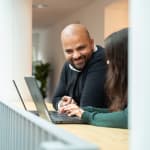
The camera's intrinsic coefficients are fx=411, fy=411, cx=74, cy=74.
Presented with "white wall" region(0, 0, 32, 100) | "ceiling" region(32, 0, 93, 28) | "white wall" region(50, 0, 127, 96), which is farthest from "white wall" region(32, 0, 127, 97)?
"white wall" region(0, 0, 32, 100)

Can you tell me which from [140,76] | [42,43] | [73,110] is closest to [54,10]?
[42,43]

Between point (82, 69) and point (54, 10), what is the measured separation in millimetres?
6205

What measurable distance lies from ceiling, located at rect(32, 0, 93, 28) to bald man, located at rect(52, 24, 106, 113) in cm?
491

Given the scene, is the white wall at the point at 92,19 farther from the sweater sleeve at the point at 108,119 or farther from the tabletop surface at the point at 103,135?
the tabletop surface at the point at 103,135

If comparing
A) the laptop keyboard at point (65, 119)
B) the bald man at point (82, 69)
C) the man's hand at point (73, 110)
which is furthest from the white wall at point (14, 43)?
the laptop keyboard at point (65, 119)

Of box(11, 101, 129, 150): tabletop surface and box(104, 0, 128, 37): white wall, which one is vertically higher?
box(104, 0, 128, 37): white wall

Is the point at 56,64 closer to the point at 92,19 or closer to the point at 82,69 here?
the point at 92,19

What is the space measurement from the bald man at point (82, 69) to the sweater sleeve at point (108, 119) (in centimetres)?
33

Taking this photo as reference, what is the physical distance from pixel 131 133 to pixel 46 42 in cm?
1114

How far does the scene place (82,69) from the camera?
7.70 feet

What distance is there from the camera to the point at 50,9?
8.23m

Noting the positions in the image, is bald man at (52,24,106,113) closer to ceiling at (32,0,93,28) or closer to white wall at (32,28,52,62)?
ceiling at (32,0,93,28)

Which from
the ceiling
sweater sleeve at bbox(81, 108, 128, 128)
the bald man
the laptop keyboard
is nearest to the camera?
sweater sleeve at bbox(81, 108, 128, 128)

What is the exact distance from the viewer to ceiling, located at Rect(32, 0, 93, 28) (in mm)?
7360
